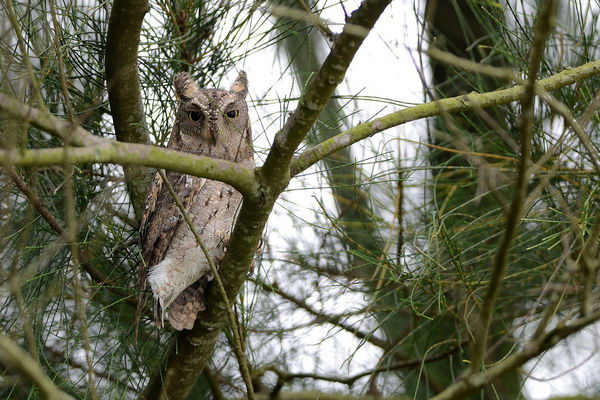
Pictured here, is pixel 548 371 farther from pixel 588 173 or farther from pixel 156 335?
pixel 156 335

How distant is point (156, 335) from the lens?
261 centimetres

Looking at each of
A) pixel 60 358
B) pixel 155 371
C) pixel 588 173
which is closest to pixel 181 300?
pixel 155 371

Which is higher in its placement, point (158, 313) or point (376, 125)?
point (376, 125)

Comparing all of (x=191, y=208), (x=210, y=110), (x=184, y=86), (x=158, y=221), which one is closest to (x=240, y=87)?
(x=210, y=110)

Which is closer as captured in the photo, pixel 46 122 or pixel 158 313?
pixel 46 122

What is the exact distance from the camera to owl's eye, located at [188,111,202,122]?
251 cm

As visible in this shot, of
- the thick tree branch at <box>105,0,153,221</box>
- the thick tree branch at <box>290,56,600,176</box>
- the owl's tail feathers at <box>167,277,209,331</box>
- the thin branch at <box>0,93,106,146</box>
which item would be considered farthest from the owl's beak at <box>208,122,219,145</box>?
the thin branch at <box>0,93,106,146</box>

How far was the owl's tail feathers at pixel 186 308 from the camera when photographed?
6.96 ft

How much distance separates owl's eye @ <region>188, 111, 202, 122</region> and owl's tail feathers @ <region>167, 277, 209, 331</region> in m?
0.65

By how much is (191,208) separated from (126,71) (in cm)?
62

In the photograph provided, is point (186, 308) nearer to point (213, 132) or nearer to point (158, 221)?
point (158, 221)

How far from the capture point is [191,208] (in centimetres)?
252

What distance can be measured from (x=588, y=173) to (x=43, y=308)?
6.06 feet

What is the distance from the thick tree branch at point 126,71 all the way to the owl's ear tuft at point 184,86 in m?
0.19
